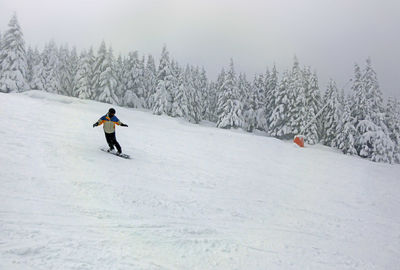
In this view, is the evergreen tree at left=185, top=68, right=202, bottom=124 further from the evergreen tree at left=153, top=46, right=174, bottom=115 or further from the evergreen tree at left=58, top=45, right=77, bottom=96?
the evergreen tree at left=58, top=45, right=77, bottom=96

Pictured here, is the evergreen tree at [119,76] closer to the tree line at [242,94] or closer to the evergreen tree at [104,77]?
the tree line at [242,94]

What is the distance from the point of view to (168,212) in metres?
6.09

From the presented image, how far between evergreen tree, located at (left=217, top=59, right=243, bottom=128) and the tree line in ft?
0.56

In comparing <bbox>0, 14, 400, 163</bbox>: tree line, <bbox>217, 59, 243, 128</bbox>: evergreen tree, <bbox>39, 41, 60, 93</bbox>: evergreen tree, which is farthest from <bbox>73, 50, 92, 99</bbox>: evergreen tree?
<bbox>217, 59, 243, 128</bbox>: evergreen tree

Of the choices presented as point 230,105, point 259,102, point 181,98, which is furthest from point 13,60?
point 259,102

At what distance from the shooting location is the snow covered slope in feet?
13.6

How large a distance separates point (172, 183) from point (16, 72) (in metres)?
40.1

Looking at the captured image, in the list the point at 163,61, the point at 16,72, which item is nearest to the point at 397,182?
the point at 163,61

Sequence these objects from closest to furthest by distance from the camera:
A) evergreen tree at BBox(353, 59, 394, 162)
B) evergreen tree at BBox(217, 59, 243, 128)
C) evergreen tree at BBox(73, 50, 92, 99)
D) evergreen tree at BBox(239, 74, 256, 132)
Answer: evergreen tree at BBox(353, 59, 394, 162) → evergreen tree at BBox(217, 59, 243, 128) → evergreen tree at BBox(73, 50, 92, 99) → evergreen tree at BBox(239, 74, 256, 132)

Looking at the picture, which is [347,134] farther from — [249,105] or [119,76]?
[119,76]

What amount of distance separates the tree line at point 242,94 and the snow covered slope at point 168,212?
23204 millimetres

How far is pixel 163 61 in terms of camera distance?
4828 cm

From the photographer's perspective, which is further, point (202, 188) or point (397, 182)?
point (397, 182)

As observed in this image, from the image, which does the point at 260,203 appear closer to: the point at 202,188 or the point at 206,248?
the point at 202,188
